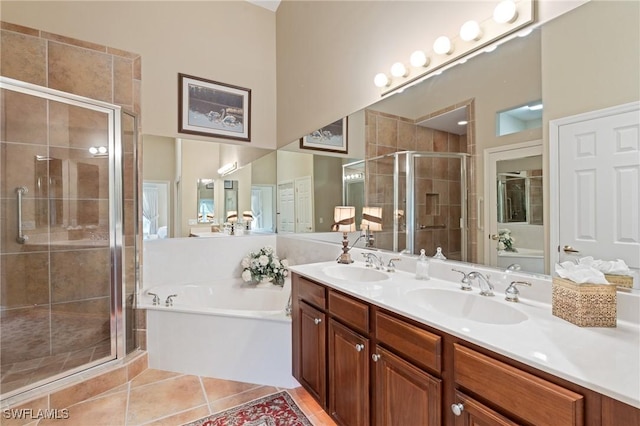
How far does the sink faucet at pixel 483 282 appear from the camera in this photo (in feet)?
4.21

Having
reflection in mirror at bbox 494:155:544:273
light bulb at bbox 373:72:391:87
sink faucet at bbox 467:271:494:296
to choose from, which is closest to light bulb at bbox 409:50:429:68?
light bulb at bbox 373:72:391:87

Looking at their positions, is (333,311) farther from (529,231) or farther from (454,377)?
(529,231)

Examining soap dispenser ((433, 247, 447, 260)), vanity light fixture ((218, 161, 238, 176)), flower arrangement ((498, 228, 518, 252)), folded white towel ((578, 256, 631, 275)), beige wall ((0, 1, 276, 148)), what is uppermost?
beige wall ((0, 1, 276, 148))

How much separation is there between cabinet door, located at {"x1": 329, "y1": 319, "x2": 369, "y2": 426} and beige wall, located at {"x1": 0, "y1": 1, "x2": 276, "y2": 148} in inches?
99.4

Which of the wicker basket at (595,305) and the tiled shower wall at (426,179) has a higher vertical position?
the tiled shower wall at (426,179)

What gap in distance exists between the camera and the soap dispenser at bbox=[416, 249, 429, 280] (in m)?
1.60

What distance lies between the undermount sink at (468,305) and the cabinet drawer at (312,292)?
497mm

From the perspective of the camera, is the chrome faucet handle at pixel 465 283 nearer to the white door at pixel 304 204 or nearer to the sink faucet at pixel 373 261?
the sink faucet at pixel 373 261

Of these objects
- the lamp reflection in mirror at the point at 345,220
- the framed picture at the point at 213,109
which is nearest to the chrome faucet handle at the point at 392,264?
the lamp reflection in mirror at the point at 345,220

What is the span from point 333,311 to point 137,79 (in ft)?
9.06

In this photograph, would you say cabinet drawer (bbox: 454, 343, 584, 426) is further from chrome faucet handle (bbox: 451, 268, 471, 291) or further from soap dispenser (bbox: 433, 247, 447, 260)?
soap dispenser (bbox: 433, 247, 447, 260)

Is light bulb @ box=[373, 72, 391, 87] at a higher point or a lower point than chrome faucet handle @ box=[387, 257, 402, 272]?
higher

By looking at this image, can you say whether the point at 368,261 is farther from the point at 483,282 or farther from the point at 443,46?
the point at 443,46

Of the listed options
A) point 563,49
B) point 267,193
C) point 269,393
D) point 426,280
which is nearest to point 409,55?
point 563,49
